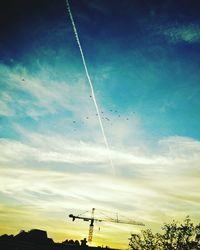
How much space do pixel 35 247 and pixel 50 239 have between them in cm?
1043

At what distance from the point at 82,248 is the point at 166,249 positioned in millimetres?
19049

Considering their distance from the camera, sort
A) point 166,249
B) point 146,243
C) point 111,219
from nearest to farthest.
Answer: point 166,249
point 146,243
point 111,219

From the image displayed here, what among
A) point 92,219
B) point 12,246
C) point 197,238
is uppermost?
point 92,219

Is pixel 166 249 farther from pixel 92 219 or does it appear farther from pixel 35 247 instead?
pixel 92 219

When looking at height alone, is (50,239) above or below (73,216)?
below

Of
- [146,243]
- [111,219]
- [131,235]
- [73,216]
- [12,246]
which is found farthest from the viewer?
[111,219]

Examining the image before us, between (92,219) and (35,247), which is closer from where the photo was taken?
(35,247)

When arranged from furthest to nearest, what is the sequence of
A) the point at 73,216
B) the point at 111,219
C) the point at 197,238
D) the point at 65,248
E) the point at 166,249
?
the point at 111,219
the point at 73,216
the point at 166,249
the point at 197,238
the point at 65,248

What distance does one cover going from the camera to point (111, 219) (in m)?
135

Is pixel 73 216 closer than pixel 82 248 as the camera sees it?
No

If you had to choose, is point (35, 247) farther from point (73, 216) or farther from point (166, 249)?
point (73, 216)

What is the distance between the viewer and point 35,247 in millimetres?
37438

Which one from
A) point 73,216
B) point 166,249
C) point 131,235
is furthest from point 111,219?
point 166,249

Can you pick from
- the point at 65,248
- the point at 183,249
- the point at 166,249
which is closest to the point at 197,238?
the point at 183,249
